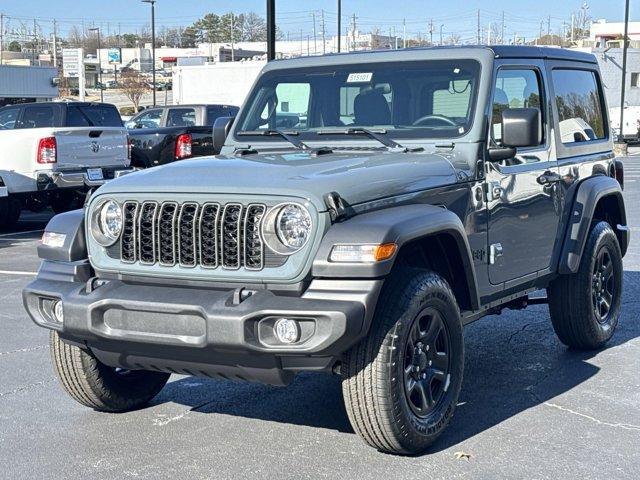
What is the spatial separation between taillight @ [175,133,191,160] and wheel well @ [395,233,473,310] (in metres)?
13.0

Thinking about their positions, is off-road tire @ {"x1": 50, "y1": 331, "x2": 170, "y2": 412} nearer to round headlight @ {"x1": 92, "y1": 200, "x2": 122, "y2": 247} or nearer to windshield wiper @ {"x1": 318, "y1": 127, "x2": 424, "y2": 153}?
round headlight @ {"x1": 92, "y1": 200, "x2": 122, "y2": 247}

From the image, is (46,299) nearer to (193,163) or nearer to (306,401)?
(193,163)

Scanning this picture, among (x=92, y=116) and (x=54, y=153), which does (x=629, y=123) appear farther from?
(x=54, y=153)

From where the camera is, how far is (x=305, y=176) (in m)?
4.72

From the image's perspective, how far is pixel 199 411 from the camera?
566 centimetres

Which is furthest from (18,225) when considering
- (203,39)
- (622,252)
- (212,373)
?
(203,39)

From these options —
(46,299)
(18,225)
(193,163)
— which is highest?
(193,163)

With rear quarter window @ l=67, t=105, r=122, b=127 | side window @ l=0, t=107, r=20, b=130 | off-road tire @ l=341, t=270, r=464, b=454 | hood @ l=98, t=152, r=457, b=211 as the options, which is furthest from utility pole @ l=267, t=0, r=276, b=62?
off-road tire @ l=341, t=270, r=464, b=454

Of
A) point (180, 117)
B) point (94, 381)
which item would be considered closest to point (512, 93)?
point (94, 381)

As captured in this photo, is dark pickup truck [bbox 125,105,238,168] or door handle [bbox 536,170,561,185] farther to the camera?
dark pickup truck [bbox 125,105,238,168]

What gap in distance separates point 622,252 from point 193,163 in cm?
367

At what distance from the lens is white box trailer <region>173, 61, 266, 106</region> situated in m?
53.9

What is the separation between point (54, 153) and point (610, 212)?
8.87 meters

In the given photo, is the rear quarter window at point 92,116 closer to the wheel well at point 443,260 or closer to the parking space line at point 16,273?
the parking space line at point 16,273
